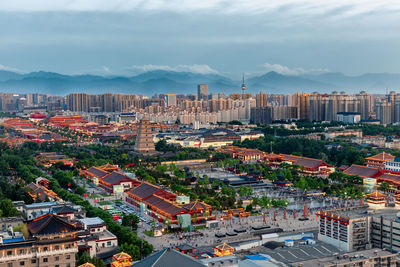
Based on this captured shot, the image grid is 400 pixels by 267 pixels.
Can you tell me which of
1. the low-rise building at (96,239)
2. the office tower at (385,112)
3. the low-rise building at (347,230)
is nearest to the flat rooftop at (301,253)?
the low-rise building at (347,230)

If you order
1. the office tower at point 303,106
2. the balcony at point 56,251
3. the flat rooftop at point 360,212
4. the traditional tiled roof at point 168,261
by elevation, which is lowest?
the balcony at point 56,251

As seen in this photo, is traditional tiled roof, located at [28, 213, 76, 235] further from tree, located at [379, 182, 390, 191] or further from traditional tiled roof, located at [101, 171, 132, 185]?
tree, located at [379, 182, 390, 191]

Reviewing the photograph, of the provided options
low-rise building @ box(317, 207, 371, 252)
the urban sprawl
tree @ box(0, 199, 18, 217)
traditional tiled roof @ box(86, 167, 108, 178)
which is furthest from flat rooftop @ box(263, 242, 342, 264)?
traditional tiled roof @ box(86, 167, 108, 178)

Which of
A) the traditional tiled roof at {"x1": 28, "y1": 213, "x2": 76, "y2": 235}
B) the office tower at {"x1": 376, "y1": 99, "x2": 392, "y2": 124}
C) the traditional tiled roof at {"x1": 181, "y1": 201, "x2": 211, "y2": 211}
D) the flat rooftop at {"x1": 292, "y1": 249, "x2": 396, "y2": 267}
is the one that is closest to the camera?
the flat rooftop at {"x1": 292, "y1": 249, "x2": 396, "y2": 267}

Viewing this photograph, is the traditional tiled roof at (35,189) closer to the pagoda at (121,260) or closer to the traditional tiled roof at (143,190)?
the traditional tiled roof at (143,190)

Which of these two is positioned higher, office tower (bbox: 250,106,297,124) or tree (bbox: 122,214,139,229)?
office tower (bbox: 250,106,297,124)

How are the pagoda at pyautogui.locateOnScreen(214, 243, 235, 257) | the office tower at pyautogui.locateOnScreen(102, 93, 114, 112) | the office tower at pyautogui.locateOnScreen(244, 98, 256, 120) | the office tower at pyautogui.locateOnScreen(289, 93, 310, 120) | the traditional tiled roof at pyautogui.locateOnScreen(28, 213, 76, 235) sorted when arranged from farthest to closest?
the office tower at pyautogui.locateOnScreen(102, 93, 114, 112)
the office tower at pyautogui.locateOnScreen(244, 98, 256, 120)
the office tower at pyautogui.locateOnScreen(289, 93, 310, 120)
the pagoda at pyautogui.locateOnScreen(214, 243, 235, 257)
the traditional tiled roof at pyautogui.locateOnScreen(28, 213, 76, 235)

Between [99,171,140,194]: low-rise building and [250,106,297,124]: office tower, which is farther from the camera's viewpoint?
[250,106,297,124]: office tower

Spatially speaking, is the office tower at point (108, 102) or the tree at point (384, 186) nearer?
the tree at point (384, 186)
